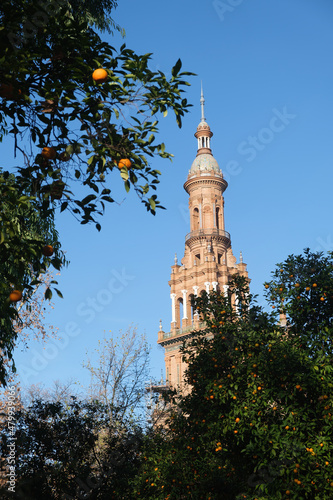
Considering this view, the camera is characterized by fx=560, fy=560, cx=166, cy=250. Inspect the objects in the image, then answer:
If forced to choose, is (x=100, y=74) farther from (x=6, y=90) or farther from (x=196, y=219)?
(x=196, y=219)

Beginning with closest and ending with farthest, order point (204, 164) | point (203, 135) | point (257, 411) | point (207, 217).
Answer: point (257, 411)
point (207, 217)
point (204, 164)
point (203, 135)

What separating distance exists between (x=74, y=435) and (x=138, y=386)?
732 cm

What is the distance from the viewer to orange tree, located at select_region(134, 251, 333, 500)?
1040 centimetres

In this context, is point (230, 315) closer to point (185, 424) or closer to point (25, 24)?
point (185, 424)

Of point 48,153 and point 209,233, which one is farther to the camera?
point 209,233

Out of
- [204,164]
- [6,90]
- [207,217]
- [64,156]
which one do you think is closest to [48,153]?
[64,156]

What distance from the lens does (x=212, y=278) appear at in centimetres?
5566

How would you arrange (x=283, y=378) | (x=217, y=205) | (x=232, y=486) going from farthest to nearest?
(x=217, y=205)
(x=232, y=486)
(x=283, y=378)

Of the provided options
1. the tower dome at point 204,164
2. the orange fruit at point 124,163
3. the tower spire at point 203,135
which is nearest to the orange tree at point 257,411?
the orange fruit at point 124,163

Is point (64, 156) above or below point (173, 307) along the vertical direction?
below

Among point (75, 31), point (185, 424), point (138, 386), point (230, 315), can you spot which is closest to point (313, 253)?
point (230, 315)

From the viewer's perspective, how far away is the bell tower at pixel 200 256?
55625 mm

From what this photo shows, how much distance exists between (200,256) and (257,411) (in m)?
47.5

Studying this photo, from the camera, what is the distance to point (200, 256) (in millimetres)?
58594
